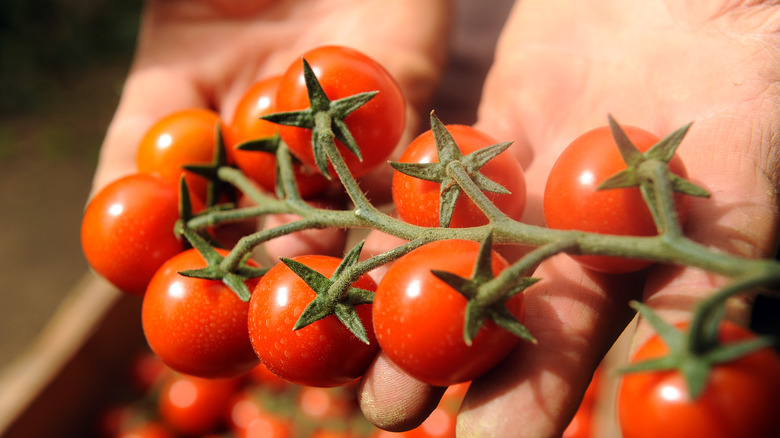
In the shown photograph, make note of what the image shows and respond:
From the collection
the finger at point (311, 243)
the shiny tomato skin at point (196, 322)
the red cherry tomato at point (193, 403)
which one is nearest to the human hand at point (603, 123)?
the shiny tomato skin at point (196, 322)

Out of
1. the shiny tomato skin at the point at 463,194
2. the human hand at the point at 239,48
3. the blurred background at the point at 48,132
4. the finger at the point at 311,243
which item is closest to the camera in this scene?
the shiny tomato skin at the point at 463,194

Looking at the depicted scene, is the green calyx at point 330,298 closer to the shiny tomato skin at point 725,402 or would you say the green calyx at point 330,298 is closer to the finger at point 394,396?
the finger at point 394,396

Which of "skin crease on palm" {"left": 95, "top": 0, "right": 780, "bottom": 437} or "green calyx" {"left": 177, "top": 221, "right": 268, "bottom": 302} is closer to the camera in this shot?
"skin crease on palm" {"left": 95, "top": 0, "right": 780, "bottom": 437}

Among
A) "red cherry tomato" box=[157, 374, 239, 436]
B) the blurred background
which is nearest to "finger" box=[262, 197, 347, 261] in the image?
"red cherry tomato" box=[157, 374, 239, 436]

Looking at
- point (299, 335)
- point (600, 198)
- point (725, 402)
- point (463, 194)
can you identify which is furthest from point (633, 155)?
point (299, 335)

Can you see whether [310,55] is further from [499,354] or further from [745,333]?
[745,333]

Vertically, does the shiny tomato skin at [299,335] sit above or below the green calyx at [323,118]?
below

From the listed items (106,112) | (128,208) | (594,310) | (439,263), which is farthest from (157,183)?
(106,112)

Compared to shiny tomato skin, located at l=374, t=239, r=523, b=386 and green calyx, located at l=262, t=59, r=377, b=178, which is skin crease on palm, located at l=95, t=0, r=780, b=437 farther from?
green calyx, located at l=262, t=59, r=377, b=178
